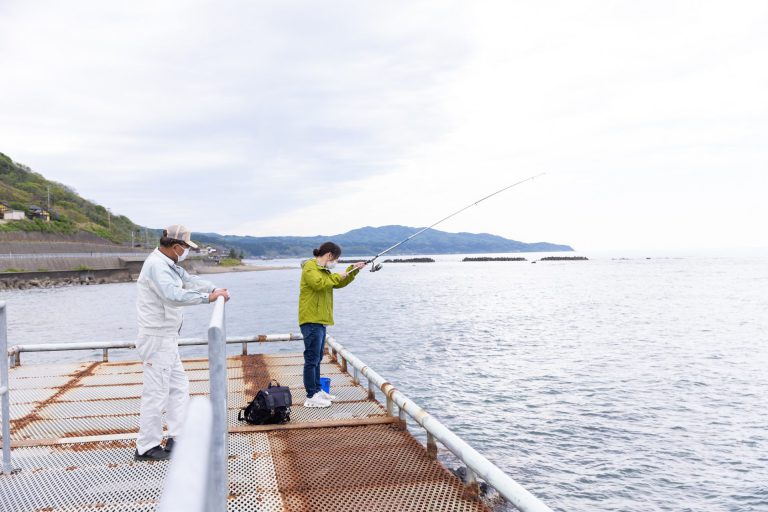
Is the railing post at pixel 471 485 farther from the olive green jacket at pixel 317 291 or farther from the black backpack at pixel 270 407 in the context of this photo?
the olive green jacket at pixel 317 291

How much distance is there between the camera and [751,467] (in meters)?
12.1

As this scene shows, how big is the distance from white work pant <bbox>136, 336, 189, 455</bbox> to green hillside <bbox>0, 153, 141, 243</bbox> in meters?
91.2

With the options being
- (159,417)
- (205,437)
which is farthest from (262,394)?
(205,437)

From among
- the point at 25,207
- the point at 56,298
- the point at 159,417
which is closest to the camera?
the point at 159,417

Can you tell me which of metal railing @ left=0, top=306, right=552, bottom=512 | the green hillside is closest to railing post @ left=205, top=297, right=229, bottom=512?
metal railing @ left=0, top=306, right=552, bottom=512

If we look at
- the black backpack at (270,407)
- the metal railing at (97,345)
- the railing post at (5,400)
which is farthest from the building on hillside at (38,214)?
the railing post at (5,400)

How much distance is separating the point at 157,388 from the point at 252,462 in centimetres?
123

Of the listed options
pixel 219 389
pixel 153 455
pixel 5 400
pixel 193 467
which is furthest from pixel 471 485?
pixel 193 467

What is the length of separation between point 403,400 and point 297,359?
554cm

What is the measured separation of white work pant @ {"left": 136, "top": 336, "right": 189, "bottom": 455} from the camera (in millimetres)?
5730

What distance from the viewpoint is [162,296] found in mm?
5520

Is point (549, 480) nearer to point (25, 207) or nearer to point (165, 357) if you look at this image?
point (165, 357)

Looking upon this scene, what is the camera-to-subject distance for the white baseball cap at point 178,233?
5750 mm

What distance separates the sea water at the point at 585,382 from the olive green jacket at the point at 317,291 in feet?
18.7
